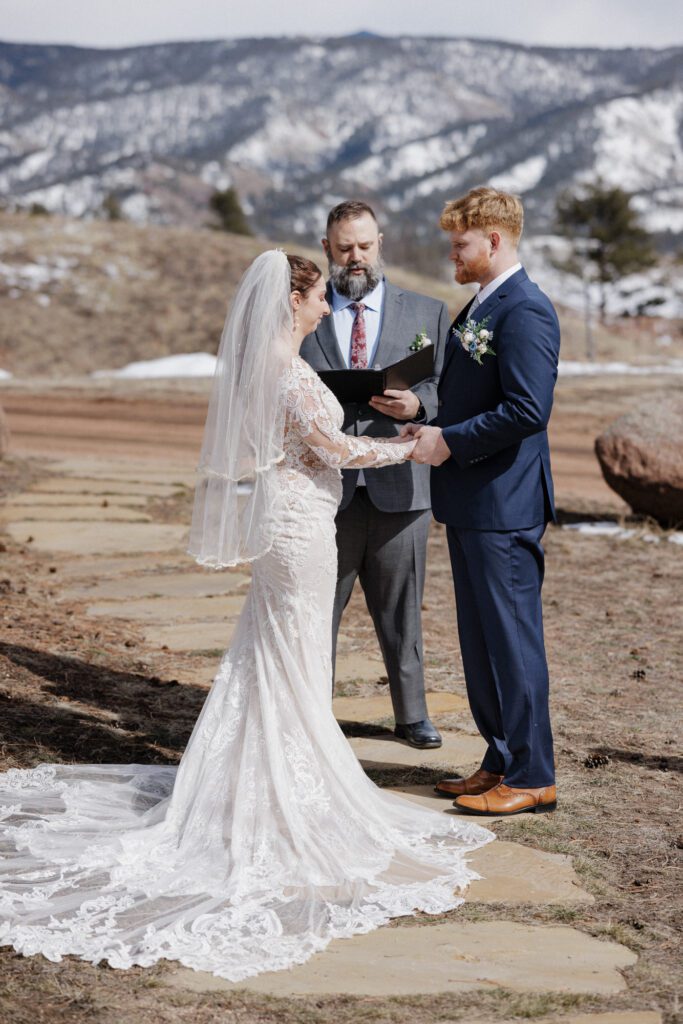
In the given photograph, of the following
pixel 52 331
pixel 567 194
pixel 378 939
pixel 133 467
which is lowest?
pixel 378 939

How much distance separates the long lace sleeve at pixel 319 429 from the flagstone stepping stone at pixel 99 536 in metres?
5.02

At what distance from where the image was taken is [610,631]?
751 cm

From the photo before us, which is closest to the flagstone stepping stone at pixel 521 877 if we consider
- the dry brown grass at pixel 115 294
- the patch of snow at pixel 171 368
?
the patch of snow at pixel 171 368

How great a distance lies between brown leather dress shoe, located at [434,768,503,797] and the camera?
4.80m

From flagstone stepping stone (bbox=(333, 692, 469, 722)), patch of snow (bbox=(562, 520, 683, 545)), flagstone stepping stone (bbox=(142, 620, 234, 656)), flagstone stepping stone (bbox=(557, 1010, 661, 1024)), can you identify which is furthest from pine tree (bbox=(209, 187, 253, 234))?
flagstone stepping stone (bbox=(557, 1010, 661, 1024))

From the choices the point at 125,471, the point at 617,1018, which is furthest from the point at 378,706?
the point at 125,471

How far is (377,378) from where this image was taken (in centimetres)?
475

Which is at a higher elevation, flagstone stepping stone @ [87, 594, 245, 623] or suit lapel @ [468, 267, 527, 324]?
suit lapel @ [468, 267, 527, 324]

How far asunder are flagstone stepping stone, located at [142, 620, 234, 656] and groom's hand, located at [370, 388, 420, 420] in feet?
7.60

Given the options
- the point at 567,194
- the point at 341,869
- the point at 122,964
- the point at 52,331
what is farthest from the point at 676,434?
the point at 567,194

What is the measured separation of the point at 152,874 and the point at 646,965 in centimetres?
160

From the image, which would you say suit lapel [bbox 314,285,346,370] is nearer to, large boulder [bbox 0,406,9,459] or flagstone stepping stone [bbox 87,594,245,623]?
flagstone stepping stone [bbox 87,594,245,623]

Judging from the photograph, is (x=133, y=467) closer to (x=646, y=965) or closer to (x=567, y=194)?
(x=646, y=965)

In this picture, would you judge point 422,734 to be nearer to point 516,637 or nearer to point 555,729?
point 555,729
